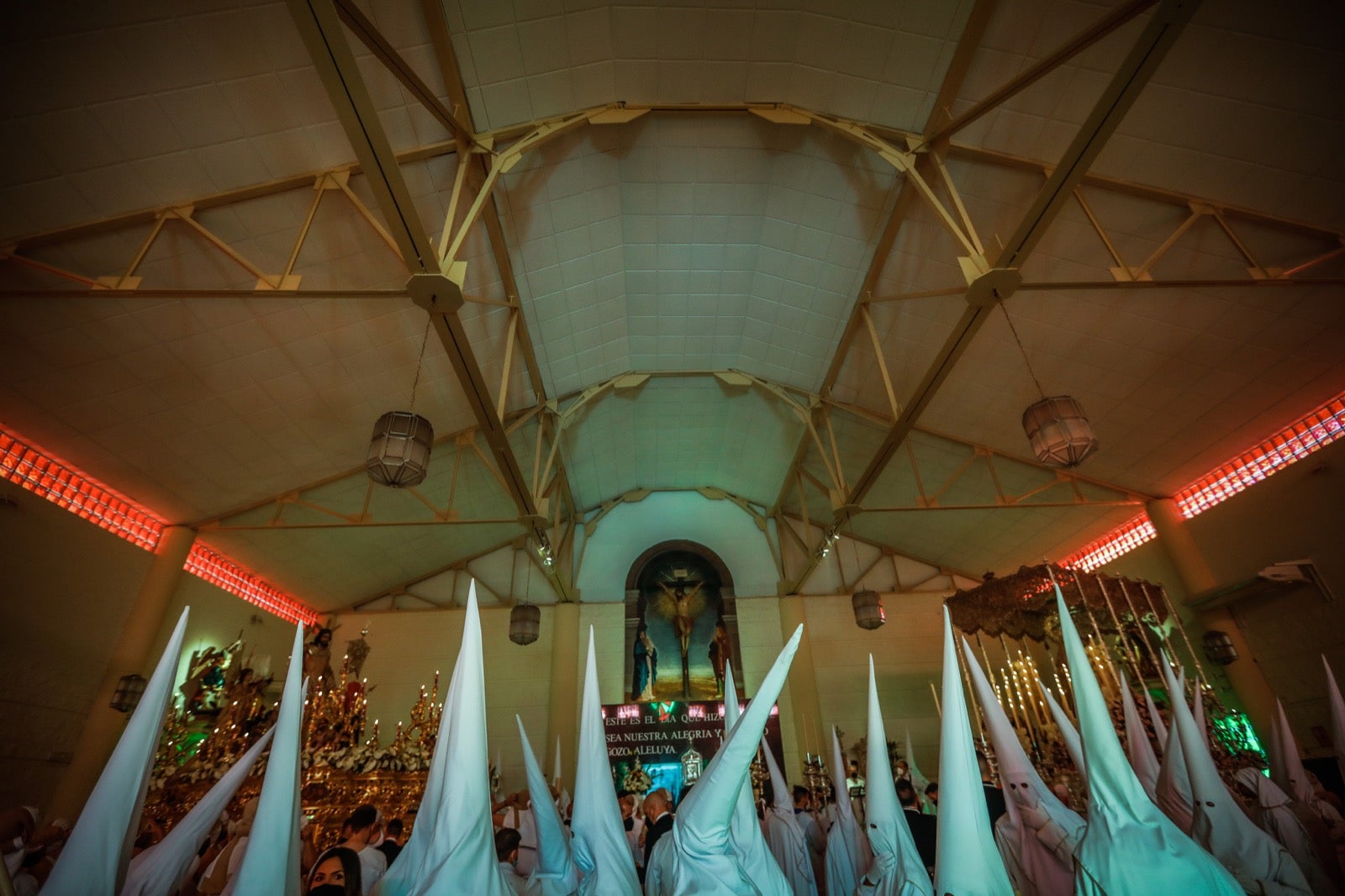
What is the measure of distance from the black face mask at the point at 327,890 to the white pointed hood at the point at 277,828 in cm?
53

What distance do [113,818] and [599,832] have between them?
193cm

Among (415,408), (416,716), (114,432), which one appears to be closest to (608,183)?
(415,408)

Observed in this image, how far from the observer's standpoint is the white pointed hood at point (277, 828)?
Result: 5.30ft

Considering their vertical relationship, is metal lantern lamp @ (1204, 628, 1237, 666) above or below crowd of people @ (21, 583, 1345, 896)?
above

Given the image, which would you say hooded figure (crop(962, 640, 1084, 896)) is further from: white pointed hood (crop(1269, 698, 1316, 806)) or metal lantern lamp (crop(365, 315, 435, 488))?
metal lantern lamp (crop(365, 315, 435, 488))

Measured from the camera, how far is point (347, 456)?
9.15 meters

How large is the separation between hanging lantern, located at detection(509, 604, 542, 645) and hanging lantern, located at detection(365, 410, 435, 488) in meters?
5.28

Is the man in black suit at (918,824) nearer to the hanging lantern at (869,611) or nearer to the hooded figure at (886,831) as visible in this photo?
the hooded figure at (886,831)

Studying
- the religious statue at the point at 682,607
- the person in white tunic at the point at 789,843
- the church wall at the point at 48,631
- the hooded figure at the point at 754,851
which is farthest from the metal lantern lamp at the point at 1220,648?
the church wall at the point at 48,631

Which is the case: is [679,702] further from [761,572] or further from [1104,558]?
[1104,558]

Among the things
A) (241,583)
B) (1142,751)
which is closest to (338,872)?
(1142,751)

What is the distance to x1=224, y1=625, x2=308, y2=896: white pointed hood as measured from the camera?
162cm

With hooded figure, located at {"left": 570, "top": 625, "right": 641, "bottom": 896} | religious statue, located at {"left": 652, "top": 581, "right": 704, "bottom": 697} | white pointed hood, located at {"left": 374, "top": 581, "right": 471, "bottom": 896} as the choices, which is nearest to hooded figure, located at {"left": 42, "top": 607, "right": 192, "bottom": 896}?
white pointed hood, located at {"left": 374, "top": 581, "right": 471, "bottom": 896}

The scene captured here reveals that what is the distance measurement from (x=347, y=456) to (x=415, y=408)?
1.44 meters
